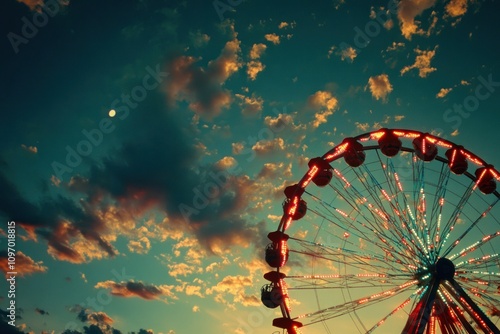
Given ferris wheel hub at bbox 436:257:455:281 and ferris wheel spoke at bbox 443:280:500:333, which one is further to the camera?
ferris wheel hub at bbox 436:257:455:281

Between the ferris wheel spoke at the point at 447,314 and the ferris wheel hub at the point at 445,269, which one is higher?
the ferris wheel hub at the point at 445,269

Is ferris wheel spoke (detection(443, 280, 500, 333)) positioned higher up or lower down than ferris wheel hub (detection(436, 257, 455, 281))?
lower down

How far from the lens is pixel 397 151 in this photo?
53.6ft

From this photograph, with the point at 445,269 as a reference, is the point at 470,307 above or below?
below

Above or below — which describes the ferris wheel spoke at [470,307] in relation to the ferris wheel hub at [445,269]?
below

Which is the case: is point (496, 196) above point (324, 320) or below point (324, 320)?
above

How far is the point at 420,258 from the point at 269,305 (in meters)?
6.89

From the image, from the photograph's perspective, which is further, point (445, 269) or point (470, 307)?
point (445, 269)

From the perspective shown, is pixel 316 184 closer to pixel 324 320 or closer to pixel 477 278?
pixel 324 320

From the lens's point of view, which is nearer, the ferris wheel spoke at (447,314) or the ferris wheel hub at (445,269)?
the ferris wheel spoke at (447,314)

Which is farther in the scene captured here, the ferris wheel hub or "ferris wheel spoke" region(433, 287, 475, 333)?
the ferris wheel hub

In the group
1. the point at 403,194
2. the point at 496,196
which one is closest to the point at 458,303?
the point at 403,194

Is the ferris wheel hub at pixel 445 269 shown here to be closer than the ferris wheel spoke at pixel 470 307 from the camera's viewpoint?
No

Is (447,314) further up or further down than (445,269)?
further down
